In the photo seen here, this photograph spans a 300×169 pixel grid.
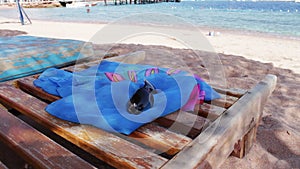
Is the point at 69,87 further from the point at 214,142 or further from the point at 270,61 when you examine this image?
the point at 270,61

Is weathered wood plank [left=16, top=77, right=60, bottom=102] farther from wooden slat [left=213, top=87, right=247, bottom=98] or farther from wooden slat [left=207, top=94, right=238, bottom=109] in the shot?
wooden slat [left=213, top=87, right=247, bottom=98]

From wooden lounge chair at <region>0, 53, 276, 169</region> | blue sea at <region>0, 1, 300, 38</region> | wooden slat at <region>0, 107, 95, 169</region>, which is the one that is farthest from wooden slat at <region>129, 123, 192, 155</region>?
blue sea at <region>0, 1, 300, 38</region>

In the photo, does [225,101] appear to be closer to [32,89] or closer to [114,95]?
[114,95]

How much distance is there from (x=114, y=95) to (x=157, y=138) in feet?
1.83

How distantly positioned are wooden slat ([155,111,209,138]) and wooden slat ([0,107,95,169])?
57 cm

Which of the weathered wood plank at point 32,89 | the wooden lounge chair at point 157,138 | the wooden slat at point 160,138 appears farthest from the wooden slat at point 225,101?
the weathered wood plank at point 32,89

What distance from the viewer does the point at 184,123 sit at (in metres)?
1.39

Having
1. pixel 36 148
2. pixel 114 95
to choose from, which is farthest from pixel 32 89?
pixel 36 148

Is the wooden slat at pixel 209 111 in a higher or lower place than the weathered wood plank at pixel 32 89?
higher

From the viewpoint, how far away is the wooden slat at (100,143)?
1037mm

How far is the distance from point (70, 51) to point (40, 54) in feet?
1.32

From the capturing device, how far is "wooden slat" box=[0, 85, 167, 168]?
1037 mm

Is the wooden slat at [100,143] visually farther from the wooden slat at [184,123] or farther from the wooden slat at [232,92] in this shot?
the wooden slat at [232,92]

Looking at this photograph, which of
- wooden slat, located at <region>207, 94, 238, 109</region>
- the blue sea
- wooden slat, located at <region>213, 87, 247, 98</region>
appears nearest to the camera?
wooden slat, located at <region>207, 94, 238, 109</region>
